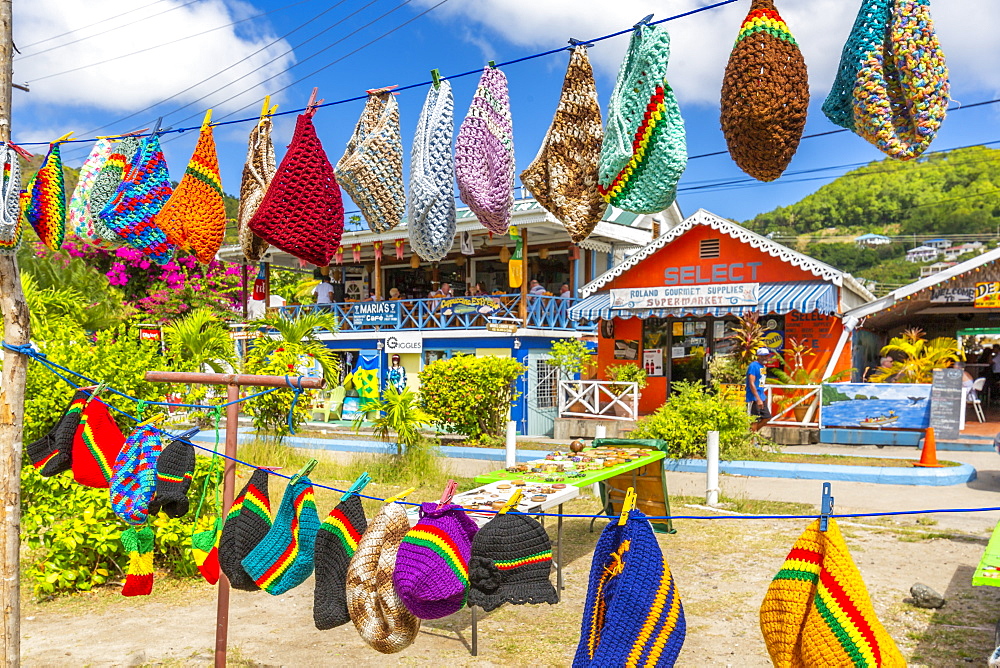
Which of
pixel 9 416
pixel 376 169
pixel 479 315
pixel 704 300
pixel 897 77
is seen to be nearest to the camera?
pixel 897 77

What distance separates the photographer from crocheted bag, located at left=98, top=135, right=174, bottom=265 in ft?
12.1

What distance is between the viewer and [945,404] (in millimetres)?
12477

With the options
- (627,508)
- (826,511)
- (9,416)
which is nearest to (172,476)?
(9,416)

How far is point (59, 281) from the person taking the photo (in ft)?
37.4

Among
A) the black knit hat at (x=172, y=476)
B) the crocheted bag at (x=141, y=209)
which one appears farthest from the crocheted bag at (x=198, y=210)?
the black knit hat at (x=172, y=476)

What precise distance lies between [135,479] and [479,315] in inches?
539

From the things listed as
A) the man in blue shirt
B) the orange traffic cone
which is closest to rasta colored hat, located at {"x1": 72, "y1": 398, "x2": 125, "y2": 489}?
the orange traffic cone

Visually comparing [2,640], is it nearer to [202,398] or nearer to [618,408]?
[202,398]

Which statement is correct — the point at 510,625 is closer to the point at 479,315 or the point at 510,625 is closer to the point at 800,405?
the point at 800,405

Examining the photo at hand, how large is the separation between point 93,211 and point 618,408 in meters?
12.7

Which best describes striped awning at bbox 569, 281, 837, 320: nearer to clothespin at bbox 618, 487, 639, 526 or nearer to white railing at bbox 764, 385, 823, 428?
white railing at bbox 764, 385, 823, 428

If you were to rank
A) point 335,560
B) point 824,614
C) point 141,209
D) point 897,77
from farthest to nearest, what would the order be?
point 141,209
point 335,560
point 897,77
point 824,614

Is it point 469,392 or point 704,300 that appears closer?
point 469,392

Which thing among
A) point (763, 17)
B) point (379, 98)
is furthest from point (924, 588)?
point (379, 98)
